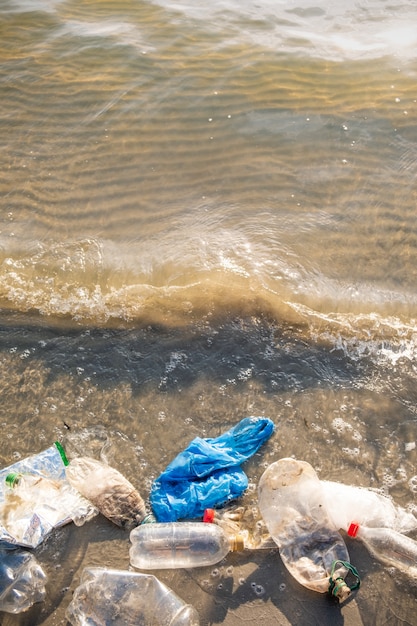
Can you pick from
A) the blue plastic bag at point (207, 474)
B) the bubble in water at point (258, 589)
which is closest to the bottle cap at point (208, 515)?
the blue plastic bag at point (207, 474)

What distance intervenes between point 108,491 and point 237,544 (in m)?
0.79

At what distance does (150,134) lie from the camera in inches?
220

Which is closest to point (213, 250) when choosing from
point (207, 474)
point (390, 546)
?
point (207, 474)

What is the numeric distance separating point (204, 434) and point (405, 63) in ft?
16.0

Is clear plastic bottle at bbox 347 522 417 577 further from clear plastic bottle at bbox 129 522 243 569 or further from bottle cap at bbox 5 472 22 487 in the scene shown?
bottle cap at bbox 5 472 22 487

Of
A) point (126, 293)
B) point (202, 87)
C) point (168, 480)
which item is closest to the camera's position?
point (168, 480)

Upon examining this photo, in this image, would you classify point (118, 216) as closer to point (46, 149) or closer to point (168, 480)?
point (46, 149)

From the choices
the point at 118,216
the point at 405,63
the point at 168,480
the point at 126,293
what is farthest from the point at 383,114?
the point at 168,480

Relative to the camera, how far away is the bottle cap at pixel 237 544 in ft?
9.57

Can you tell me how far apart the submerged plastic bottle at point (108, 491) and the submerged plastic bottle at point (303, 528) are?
0.73 metres

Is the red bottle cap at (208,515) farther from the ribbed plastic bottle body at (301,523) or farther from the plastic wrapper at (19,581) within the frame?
the plastic wrapper at (19,581)

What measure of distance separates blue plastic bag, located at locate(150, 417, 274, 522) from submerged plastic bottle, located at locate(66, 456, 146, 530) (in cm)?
12

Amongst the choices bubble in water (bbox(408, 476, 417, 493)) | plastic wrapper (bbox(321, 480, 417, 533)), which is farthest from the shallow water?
plastic wrapper (bbox(321, 480, 417, 533))

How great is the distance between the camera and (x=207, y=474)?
3.32 m
